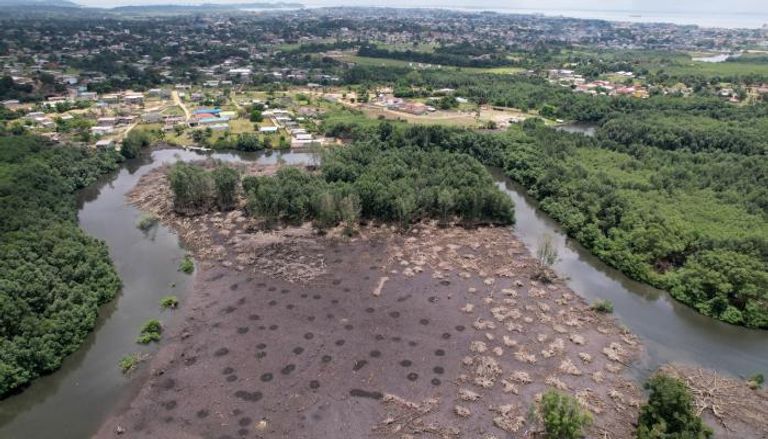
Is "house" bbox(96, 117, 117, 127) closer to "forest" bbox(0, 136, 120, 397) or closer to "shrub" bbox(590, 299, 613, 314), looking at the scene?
"forest" bbox(0, 136, 120, 397)

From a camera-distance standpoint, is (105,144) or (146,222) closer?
(146,222)

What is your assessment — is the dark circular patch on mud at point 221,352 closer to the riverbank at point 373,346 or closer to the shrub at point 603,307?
the riverbank at point 373,346

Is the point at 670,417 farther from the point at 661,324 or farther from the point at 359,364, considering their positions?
the point at 359,364

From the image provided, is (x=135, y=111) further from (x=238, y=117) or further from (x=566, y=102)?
(x=566, y=102)

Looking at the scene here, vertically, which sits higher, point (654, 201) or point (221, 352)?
point (654, 201)

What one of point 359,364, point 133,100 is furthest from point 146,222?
point 133,100

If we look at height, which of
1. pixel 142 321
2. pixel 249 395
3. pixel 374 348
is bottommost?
pixel 142 321

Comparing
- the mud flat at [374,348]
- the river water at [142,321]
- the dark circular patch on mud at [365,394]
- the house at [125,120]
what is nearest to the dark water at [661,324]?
the river water at [142,321]
